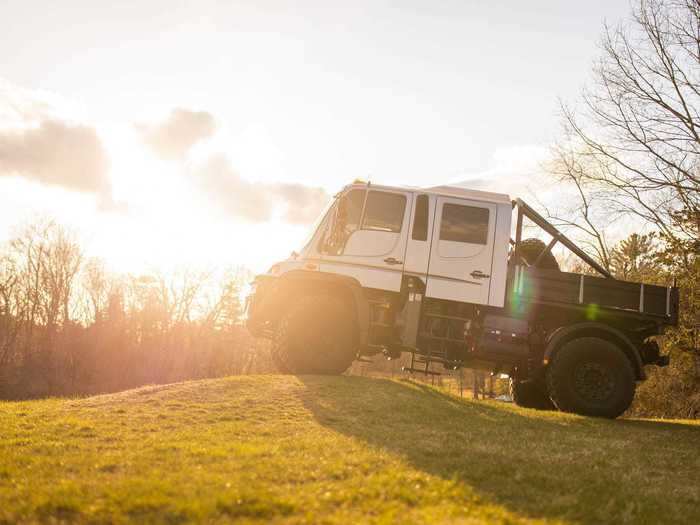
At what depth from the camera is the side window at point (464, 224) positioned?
34.5ft

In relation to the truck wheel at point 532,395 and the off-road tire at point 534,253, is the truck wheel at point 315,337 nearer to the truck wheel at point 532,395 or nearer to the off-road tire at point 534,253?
the off-road tire at point 534,253

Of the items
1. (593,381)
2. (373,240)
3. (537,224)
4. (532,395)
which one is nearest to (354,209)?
(373,240)

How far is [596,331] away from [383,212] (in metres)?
4.36

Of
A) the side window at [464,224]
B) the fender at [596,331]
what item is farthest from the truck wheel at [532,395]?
the side window at [464,224]

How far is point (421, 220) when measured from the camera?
10484mm

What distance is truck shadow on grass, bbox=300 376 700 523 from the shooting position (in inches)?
200

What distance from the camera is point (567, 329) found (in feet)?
33.8

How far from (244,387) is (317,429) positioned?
10.8 feet

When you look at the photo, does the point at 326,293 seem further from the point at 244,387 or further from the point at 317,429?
the point at 317,429

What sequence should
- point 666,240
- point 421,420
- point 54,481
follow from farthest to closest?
1. point 666,240
2. point 421,420
3. point 54,481

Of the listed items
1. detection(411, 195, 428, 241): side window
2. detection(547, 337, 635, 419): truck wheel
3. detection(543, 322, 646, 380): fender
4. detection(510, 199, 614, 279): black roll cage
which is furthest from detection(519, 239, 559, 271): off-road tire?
detection(411, 195, 428, 241): side window

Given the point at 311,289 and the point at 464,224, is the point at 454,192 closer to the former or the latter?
the point at 464,224

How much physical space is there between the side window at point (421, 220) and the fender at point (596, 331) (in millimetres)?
2860

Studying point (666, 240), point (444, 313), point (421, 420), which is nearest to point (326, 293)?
point (444, 313)
